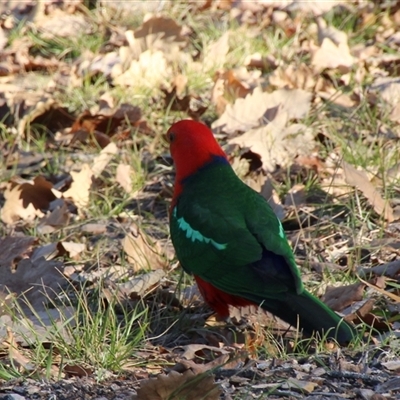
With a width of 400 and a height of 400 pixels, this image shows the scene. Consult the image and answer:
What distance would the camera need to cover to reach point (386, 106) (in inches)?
215

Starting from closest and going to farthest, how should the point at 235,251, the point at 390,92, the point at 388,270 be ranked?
the point at 235,251, the point at 388,270, the point at 390,92

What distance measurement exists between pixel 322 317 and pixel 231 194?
85 cm

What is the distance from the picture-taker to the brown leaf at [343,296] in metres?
3.73

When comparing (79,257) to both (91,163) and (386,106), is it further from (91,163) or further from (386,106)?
(386,106)

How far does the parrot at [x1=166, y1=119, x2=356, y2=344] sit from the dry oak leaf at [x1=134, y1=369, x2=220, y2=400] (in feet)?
2.72

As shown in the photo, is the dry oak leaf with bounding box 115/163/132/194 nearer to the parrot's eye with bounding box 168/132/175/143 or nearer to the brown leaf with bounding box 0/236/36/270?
the parrot's eye with bounding box 168/132/175/143

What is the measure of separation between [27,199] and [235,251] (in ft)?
6.37

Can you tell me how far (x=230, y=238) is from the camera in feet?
12.2

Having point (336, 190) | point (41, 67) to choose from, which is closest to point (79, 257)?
point (336, 190)

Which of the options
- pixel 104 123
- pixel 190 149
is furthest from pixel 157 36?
pixel 190 149

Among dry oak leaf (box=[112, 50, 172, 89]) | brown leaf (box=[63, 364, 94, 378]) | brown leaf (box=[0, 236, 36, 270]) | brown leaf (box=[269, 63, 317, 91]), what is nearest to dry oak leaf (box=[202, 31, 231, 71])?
dry oak leaf (box=[112, 50, 172, 89])

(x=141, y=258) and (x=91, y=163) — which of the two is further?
(x=91, y=163)

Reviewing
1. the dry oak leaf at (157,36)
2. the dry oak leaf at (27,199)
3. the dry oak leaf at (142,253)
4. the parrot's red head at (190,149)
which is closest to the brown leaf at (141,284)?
the dry oak leaf at (142,253)

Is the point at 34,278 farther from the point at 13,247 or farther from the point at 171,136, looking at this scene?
the point at 171,136
